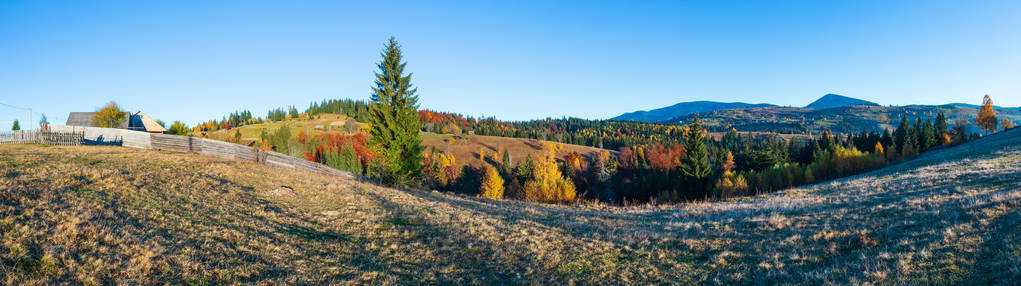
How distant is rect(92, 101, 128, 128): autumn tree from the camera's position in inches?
2382

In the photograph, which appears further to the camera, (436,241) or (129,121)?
(129,121)

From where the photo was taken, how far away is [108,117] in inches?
2405

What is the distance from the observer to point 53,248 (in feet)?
23.9

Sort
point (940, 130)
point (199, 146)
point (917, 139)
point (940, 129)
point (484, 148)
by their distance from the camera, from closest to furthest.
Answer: point (199, 146)
point (917, 139)
point (940, 130)
point (940, 129)
point (484, 148)

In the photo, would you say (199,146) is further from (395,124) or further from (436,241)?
(436,241)

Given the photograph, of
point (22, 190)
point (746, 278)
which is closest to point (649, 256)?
point (746, 278)

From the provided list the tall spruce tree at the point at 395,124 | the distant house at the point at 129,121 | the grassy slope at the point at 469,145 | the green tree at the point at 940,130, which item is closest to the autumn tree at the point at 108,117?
the distant house at the point at 129,121

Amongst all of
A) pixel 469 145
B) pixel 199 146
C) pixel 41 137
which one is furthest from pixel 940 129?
pixel 41 137

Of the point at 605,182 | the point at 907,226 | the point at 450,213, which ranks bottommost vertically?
the point at 605,182

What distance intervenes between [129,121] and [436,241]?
88.6 m

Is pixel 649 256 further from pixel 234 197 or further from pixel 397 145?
pixel 397 145

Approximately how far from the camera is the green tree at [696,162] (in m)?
52.7

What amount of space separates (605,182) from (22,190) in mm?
104964

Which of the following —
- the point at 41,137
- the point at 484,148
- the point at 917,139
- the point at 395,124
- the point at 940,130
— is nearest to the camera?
the point at 41,137
